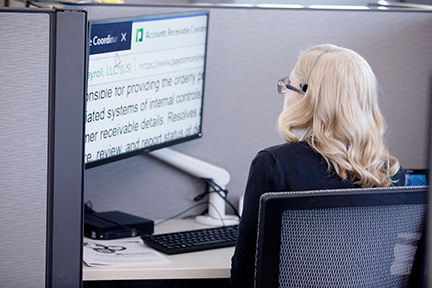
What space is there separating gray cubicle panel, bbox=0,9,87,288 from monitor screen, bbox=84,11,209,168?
0.30 m

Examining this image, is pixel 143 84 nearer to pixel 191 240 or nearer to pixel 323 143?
pixel 191 240

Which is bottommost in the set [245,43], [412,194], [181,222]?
[181,222]

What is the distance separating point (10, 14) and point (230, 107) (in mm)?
921

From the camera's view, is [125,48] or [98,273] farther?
[125,48]

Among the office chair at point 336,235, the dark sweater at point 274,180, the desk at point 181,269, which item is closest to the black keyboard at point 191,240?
the desk at point 181,269

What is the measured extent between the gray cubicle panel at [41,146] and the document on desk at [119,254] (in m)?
0.27

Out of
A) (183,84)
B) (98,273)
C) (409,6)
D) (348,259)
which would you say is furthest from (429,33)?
(98,273)

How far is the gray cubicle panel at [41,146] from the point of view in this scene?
4.03ft

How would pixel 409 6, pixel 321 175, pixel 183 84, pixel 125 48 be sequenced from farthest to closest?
1. pixel 409 6
2. pixel 183 84
3. pixel 125 48
4. pixel 321 175

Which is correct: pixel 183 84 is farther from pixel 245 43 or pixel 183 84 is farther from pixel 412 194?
pixel 412 194

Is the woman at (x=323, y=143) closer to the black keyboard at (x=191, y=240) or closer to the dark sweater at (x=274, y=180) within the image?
the dark sweater at (x=274, y=180)

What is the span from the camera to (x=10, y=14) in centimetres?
121

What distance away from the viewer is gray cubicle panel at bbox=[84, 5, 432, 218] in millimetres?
2004

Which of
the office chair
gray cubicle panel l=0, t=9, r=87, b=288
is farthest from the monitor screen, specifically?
the office chair
